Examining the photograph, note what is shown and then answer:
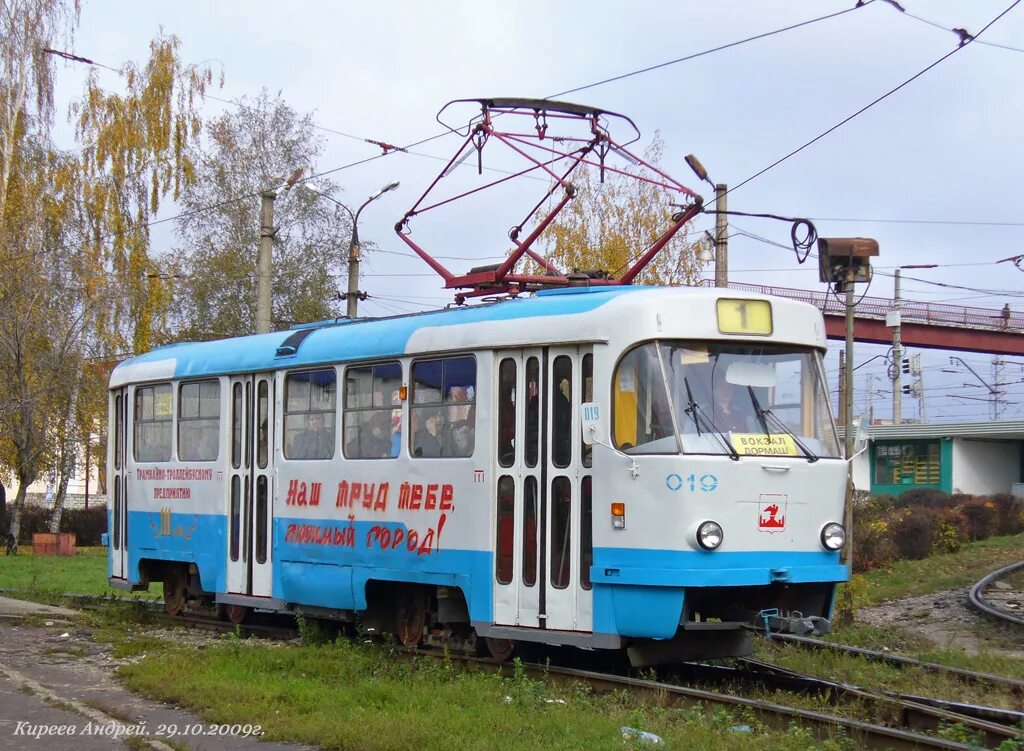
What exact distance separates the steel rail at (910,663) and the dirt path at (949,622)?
1.37 m

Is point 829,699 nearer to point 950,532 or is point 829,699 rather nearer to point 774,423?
point 774,423

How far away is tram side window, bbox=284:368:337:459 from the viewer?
12.3 metres

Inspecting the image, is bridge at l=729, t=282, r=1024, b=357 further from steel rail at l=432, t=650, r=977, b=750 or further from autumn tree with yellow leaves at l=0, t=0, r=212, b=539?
steel rail at l=432, t=650, r=977, b=750

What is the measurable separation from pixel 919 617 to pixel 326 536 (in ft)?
26.0

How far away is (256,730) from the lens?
319 inches

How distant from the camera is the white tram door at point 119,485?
15703mm

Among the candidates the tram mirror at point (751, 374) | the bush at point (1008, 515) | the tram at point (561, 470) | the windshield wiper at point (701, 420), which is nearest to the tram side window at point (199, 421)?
the tram at point (561, 470)

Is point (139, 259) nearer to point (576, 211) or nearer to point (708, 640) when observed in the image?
point (576, 211)

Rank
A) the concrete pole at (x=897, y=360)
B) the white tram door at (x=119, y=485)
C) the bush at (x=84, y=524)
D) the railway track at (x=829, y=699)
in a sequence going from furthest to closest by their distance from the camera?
the concrete pole at (x=897, y=360)
the bush at (x=84, y=524)
the white tram door at (x=119, y=485)
the railway track at (x=829, y=699)

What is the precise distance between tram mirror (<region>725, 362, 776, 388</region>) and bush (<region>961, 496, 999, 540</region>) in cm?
1915

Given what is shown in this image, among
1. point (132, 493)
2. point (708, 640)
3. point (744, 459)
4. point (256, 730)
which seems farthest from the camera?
point (132, 493)

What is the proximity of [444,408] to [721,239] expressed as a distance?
9.40m

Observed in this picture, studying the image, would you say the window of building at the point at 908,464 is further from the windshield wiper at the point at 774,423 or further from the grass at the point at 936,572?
the windshield wiper at the point at 774,423

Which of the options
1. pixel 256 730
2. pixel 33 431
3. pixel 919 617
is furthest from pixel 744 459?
pixel 33 431
